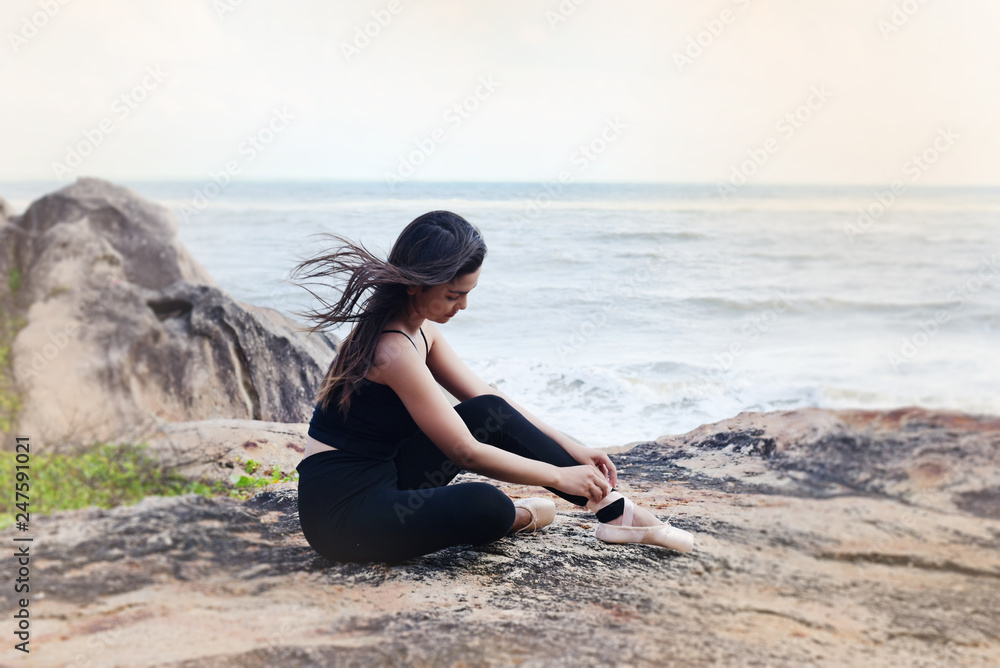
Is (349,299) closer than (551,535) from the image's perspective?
Yes

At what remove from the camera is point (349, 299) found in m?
2.32

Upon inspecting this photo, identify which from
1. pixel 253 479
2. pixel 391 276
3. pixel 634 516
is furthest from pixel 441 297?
pixel 253 479

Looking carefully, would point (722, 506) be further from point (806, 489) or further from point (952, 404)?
point (952, 404)

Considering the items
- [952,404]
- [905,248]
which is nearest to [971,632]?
[952,404]

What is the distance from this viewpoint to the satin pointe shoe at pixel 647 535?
2.46 m

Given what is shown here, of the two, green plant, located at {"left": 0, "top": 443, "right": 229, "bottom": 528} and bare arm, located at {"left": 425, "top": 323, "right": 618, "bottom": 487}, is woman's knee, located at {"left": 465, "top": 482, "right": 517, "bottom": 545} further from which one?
green plant, located at {"left": 0, "top": 443, "right": 229, "bottom": 528}

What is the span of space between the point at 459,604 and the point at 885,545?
1.47 metres

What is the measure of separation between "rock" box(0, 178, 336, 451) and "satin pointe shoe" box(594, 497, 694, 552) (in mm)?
3079

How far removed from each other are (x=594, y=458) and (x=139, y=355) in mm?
3740

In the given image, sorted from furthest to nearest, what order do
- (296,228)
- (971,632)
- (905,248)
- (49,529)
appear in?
(296,228)
(905,248)
(49,529)
(971,632)

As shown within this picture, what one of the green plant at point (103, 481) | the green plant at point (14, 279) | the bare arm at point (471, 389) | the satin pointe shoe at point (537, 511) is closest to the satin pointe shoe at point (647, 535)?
the bare arm at point (471, 389)

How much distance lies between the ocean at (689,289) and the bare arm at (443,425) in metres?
2.97

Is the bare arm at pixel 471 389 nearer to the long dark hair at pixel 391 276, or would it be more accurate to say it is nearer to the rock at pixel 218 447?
the long dark hair at pixel 391 276

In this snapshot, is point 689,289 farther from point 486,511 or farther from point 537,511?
point 486,511
